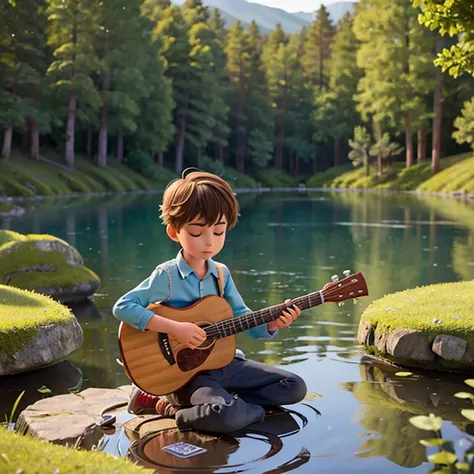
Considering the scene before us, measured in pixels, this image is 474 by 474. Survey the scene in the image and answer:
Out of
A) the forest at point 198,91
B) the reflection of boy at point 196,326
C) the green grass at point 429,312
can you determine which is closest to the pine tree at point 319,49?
the forest at point 198,91

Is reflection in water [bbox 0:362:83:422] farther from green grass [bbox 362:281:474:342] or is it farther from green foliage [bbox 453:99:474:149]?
green foliage [bbox 453:99:474:149]

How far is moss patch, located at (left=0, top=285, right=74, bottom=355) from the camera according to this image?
22.2ft

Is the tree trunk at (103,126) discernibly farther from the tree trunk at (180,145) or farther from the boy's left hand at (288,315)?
the boy's left hand at (288,315)

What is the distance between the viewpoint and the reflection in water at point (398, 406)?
4.70 meters

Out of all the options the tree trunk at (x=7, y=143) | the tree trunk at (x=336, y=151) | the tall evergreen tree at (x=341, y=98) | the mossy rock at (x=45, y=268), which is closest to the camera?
the mossy rock at (x=45, y=268)

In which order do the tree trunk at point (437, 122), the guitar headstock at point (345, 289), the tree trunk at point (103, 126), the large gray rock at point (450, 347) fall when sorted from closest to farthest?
the guitar headstock at point (345, 289) → the large gray rock at point (450, 347) → the tree trunk at point (103, 126) → the tree trunk at point (437, 122)

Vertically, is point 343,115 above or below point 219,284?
above

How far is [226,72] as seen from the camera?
6762cm

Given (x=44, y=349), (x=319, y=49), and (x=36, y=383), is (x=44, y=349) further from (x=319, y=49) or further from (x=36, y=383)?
(x=319, y=49)

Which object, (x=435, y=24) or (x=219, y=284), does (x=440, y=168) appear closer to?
(x=435, y=24)

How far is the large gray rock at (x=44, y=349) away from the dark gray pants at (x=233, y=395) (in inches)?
91.6

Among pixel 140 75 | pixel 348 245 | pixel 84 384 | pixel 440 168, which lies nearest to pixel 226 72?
pixel 140 75

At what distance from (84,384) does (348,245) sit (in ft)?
41.7

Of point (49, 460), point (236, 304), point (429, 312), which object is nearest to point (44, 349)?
point (236, 304)
